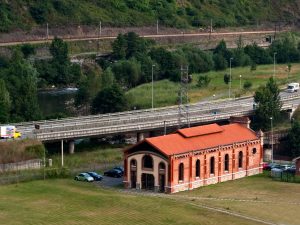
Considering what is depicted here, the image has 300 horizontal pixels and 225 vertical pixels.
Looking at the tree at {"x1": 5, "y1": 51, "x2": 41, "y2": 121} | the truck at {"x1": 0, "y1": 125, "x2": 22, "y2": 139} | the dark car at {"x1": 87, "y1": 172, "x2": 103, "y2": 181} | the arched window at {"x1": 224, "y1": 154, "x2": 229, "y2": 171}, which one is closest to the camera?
the dark car at {"x1": 87, "y1": 172, "x2": 103, "y2": 181}

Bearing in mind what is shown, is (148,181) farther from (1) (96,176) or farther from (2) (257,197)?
(2) (257,197)

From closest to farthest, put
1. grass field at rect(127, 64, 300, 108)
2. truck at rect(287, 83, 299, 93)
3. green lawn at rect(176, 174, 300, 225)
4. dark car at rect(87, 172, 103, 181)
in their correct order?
green lawn at rect(176, 174, 300, 225) < dark car at rect(87, 172, 103, 181) < grass field at rect(127, 64, 300, 108) < truck at rect(287, 83, 299, 93)

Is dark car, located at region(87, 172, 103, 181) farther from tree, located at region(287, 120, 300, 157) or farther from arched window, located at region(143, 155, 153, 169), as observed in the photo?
tree, located at region(287, 120, 300, 157)

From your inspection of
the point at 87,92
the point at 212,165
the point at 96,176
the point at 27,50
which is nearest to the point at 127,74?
the point at 87,92

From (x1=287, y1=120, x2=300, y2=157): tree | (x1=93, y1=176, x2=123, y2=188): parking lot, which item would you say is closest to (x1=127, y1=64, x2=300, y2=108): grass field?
(x1=287, y1=120, x2=300, y2=157): tree

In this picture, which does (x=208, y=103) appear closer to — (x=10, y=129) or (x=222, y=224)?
(x=10, y=129)

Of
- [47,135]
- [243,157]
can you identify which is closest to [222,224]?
[243,157]
